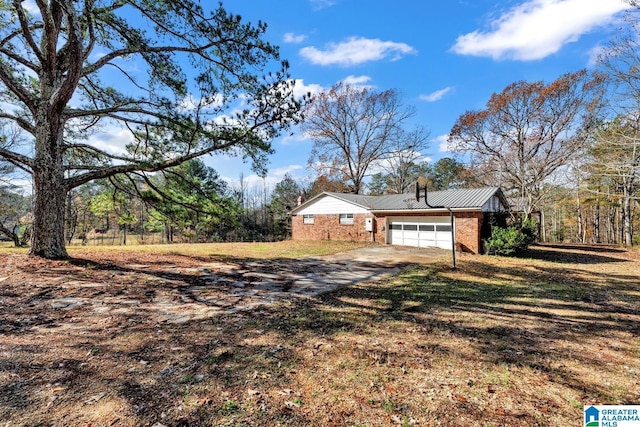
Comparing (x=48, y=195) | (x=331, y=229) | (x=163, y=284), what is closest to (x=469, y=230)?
(x=331, y=229)

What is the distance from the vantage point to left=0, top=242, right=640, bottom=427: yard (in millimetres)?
2271

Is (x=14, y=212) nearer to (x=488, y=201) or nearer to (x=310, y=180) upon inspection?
(x=310, y=180)

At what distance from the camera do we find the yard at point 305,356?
2.27m

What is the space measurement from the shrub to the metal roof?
1570 mm

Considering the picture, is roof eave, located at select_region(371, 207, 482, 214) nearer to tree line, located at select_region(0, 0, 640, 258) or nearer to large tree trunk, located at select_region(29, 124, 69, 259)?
tree line, located at select_region(0, 0, 640, 258)

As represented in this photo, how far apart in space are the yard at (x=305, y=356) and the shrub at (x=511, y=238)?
6552 millimetres

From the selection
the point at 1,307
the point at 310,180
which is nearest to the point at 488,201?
the point at 1,307

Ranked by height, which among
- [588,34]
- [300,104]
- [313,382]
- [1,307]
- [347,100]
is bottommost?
[313,382]

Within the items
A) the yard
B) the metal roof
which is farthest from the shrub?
the yard

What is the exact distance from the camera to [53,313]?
165 inches

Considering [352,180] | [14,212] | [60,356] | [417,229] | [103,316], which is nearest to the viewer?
[60,356]

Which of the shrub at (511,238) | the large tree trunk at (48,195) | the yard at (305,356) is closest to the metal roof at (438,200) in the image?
the shrub at (511,238)

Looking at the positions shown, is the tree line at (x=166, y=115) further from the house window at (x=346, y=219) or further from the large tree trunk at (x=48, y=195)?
the house window at (x=346, y=219)

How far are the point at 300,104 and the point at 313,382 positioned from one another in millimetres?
6304
